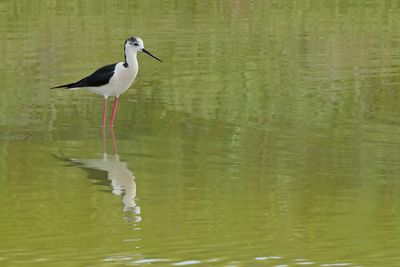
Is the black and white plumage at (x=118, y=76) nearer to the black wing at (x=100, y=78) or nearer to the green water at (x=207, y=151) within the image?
the black wing at (x=100, y=78)

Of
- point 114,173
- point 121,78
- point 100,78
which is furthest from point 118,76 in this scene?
point 114,173

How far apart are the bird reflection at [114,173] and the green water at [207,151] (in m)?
0.02

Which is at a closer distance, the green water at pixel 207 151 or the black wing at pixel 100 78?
the green water at pixel 207 151

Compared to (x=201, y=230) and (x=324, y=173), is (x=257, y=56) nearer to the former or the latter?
(x=324, y=173)

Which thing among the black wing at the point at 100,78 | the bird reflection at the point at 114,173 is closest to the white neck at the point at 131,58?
Answer: the black wing at the point at 100,78

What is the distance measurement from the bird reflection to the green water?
0.8 inches

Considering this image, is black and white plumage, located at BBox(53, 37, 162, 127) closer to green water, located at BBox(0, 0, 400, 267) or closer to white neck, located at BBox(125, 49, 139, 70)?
white neck, located at BBox(125, 49, 139, 70)

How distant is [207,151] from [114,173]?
4.17 feet

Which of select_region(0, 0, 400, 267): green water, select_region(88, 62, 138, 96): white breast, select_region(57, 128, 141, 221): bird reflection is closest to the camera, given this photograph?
select_region(0, 0, 400, 267): green water

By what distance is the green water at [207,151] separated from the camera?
31.4 feet

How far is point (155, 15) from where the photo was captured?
27.2m

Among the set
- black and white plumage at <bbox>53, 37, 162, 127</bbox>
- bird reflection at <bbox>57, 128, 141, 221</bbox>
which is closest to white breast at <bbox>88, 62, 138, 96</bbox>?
black and white plumage at <bbox>53, 37, 162, 127</bbox>

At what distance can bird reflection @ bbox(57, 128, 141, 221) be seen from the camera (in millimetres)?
11250

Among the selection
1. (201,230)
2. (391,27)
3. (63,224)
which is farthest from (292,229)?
(391,27)
